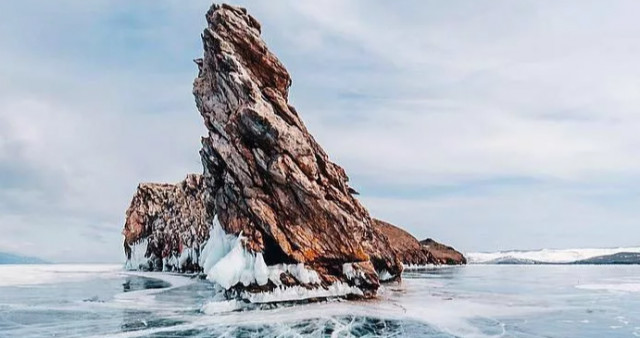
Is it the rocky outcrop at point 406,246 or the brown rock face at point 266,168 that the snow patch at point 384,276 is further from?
the rocky outcrop at point 406,246

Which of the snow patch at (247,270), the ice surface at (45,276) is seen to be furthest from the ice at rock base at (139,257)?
the snow patch at (247,270)

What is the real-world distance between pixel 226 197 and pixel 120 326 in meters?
15.6

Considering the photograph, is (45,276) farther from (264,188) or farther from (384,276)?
(264,188)

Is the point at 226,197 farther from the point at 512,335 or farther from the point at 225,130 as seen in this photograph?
the point at 512,335

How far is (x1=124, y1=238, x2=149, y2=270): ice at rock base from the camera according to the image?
11038 centimetres

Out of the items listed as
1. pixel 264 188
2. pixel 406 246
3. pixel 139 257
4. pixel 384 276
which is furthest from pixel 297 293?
pixel 406 246

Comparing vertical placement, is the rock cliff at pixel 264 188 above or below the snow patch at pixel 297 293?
above

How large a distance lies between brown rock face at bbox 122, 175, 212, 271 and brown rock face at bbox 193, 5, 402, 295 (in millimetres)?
51672

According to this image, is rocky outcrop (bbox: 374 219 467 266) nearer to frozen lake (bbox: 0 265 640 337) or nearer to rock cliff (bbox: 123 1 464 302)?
rock cliff (bbox: 123 1 464 302)

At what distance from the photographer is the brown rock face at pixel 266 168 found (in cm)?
3834

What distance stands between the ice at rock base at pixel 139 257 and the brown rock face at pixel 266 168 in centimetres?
7380

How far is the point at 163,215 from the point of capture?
109812 mm

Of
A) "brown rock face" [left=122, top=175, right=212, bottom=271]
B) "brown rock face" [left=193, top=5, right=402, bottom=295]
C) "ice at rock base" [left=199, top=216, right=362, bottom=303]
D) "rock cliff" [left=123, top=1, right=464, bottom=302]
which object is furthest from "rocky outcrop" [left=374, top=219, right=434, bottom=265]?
"ice at rock base" [left=199, top=216, right=362, bottom=303]

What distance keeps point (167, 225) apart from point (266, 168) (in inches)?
2897
